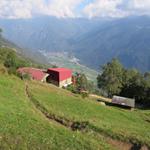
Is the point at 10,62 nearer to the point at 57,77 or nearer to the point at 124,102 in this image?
the point at 57,77

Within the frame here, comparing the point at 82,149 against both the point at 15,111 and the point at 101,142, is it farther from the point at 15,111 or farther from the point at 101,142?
the point at 15,111

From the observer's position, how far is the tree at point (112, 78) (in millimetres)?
126375

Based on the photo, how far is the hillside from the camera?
2852 cm

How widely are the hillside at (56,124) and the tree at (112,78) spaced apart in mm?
74901

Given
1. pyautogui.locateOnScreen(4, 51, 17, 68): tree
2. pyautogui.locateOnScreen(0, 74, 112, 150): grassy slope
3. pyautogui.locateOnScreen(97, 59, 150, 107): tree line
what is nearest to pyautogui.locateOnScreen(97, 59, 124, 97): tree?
pyautogui.locateOnScreen(97, 59, 150, 107): tree line

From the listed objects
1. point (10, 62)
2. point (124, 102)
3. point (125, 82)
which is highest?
point (10, 62)

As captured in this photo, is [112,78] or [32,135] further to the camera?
[112,78]

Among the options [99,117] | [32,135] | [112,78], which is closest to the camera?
[32,135]

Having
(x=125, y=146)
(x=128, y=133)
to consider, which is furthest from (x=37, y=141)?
(x=128, y=133)

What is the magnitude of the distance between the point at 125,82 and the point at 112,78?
20.3 ft

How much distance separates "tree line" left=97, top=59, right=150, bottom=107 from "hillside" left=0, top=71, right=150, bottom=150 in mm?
71381

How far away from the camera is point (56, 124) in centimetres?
3647

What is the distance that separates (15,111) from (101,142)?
1023 centimetres

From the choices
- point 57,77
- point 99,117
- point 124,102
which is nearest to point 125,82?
point 57,77
